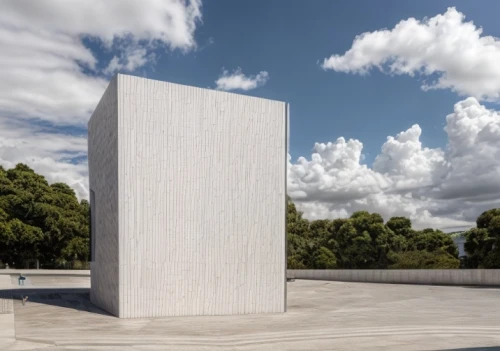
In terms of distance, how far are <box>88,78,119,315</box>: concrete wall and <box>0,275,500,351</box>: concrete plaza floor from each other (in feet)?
2.85

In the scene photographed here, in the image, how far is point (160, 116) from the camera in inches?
661

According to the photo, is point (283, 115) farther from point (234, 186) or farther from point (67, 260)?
point (67, 260)

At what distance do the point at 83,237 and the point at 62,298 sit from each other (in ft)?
90.7

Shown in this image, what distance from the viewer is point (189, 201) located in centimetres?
1705

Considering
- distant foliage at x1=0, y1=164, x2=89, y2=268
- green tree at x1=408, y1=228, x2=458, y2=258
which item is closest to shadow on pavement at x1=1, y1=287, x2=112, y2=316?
distant foliage at x1=0, y1=164, x2=89, y2=268

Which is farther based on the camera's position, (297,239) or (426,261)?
(297,239)

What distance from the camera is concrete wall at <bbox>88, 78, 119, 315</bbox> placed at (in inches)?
651

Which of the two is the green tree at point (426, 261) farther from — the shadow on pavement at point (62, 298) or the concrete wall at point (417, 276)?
the shadow on pavement at point (62, 298)

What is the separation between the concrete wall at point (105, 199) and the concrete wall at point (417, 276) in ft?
74.8

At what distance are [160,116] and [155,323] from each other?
6483 millimetres

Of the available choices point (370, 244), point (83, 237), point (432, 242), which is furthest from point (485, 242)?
point (83, 237)

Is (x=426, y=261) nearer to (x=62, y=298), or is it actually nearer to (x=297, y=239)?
(x=297, y=239)

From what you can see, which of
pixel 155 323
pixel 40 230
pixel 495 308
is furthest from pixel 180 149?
pixel 40 230

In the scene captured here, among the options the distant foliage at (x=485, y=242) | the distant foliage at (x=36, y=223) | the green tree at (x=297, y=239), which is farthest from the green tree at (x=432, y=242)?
the distant foliage at (x=36, y=223)
